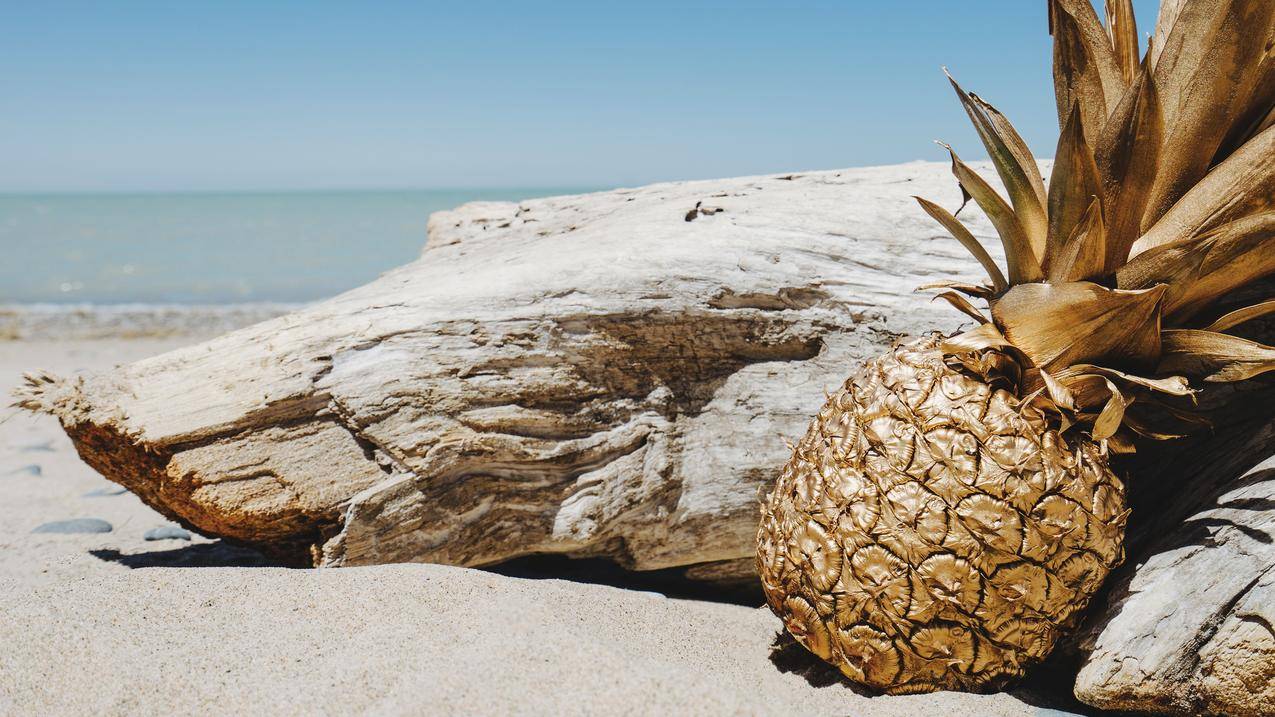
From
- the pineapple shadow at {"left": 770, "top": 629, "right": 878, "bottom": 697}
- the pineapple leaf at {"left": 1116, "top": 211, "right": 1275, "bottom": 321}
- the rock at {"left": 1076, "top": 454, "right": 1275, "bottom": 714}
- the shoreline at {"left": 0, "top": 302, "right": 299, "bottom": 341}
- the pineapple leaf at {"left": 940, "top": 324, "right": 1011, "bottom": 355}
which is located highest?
the pineapple leaf at {"left": 1116, "top": 211, "right": 1275, "bottom": 321}

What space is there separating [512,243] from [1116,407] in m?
2.53

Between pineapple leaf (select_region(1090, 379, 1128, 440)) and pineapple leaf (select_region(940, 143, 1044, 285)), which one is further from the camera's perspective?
pineapple leaf (select_region(940, 143, 1044, 285))

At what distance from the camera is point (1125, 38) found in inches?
Answer: 87.3

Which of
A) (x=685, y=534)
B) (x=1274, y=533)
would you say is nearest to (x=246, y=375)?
(x=685, y=534)

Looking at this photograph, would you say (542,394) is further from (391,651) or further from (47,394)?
(47,394)

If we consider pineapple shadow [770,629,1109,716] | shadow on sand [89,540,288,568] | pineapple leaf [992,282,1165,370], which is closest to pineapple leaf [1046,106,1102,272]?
pineapple leaf [992,282,1165,370]

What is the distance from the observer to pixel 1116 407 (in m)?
1.91

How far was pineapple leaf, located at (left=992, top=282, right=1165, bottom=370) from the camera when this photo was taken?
1931 mm

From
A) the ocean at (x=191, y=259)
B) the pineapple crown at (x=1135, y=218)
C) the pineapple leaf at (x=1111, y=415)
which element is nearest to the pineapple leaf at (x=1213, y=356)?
the pineapple crown at (x=1135, y=218)

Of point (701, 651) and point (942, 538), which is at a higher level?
point (942, 538)

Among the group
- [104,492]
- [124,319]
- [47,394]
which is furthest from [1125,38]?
[124,319]

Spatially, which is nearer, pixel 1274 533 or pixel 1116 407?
pixel 1116 407

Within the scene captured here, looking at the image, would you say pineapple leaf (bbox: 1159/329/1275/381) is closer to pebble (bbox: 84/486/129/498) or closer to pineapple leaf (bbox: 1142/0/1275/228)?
pineapple leaf (bbox: 1142/0/1275/228)

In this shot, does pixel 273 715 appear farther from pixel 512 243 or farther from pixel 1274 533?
pixel 1274 533
